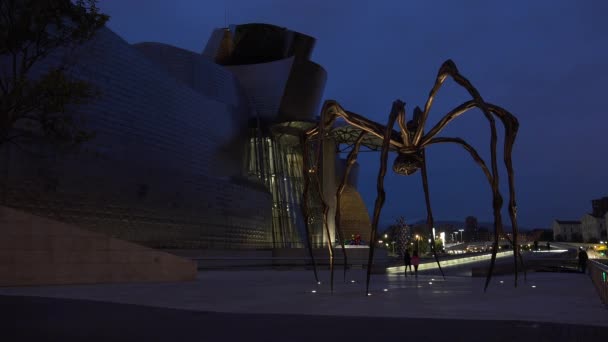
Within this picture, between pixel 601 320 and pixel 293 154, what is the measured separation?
1926 inches

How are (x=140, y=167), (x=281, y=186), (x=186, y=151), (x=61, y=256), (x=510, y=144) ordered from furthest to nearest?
(x=281, y=186), (x=186, y=151), (x=140, y=167), (x=61, y=256), (x=510, y=144)

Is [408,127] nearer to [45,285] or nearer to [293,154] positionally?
[45,285]

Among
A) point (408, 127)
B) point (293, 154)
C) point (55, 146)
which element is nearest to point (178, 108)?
point (55, 146)

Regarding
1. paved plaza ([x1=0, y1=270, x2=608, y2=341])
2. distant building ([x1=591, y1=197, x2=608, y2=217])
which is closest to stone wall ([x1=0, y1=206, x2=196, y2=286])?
paved plaza ([x1=0, y1=270, x2=608, y2=341])

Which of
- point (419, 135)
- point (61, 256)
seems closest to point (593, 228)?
point (419, 135)

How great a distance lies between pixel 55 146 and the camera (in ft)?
85.4

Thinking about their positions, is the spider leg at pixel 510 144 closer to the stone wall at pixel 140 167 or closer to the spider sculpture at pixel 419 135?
the spider sculpture at pixel 419 135

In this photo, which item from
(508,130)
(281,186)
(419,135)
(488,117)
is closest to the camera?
(488,117)

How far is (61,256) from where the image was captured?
15969 mm

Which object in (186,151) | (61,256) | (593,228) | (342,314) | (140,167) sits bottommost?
(342,314)

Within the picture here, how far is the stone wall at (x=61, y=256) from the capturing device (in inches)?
595

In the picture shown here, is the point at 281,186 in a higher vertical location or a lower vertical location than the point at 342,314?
higher

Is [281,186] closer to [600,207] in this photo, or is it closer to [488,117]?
[488,117]

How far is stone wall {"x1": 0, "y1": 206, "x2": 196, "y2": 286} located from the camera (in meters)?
15.1
